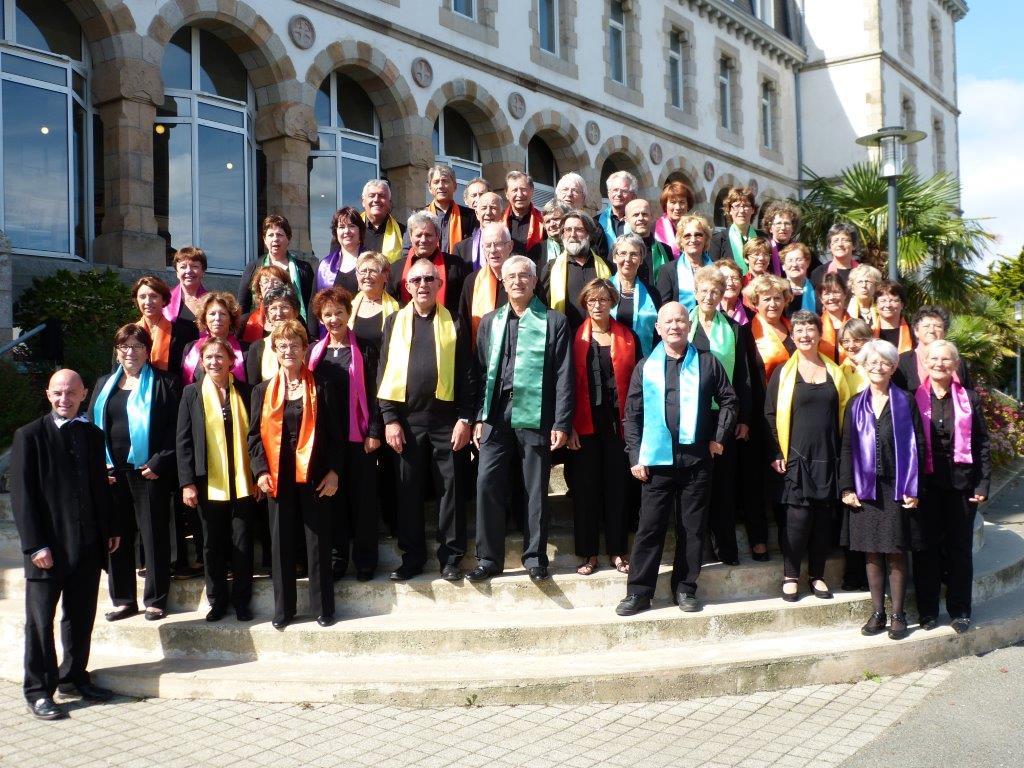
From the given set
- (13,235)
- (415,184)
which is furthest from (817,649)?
(415,184)

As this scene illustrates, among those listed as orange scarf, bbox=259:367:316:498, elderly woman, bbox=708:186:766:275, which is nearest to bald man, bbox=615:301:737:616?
orange scarf, bbox=259:367:316:498

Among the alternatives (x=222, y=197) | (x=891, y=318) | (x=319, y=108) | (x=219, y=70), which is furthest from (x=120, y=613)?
(x=319, y=108)

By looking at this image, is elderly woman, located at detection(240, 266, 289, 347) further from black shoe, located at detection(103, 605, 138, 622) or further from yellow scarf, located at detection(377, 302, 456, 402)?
black shoe, located at detection(103, 605, 138, 622)

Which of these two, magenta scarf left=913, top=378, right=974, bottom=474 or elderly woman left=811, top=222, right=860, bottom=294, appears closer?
magenta scarf left=913, top=378, right=974, bottom=474

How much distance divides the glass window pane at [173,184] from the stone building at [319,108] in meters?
0.02

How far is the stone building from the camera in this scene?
12.5 m

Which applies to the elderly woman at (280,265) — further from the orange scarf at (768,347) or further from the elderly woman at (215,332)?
the orange scarf at (768,347)

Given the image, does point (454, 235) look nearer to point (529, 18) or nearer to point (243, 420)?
point (243, 420)

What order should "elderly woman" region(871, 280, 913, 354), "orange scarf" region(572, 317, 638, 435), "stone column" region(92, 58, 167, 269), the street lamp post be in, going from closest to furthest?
1. "orange scarf" region(572, 317, 638, 435)
2. "elderly woman" region(871, 280, 913, 354)
3. the street lamp post
4. "stone column" region(92, 58, 167, 269)

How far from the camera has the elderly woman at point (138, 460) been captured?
6121 millimetres

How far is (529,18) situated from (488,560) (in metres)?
15.4

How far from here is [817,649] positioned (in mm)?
5672

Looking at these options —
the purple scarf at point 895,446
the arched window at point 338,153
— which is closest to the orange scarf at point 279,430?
the purple scarf at point 895,446

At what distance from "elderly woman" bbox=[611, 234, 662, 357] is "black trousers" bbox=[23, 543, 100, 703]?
11.6 feet
